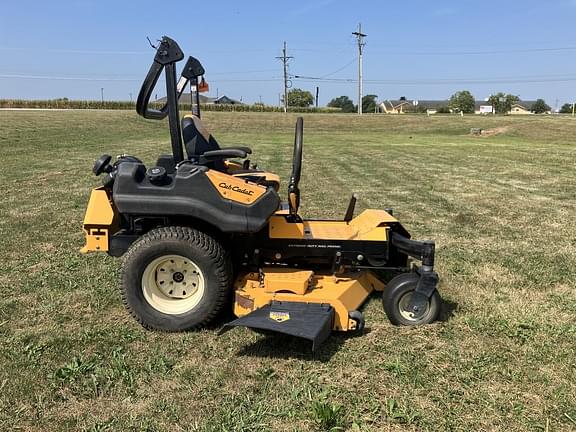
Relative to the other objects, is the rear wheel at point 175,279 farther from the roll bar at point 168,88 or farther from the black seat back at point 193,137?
the black seat back at point 193,137

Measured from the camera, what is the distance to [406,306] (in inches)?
159

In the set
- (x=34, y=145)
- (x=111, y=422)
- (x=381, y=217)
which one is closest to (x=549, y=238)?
(x=381, y=217)

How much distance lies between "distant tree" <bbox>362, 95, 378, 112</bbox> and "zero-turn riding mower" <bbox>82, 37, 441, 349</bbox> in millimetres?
103882

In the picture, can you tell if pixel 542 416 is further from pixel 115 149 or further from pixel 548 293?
pixel 115 149

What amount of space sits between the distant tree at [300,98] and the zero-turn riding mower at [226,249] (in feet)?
323

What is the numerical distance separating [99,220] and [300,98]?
101 metres

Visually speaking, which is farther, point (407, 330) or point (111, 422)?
point (407, 330)

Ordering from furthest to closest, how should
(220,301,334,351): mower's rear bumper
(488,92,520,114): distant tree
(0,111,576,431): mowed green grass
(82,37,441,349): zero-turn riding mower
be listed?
(488,92,520,114): distant tree, (82,37,441,349): zero-turn riding mower, (220,301,334,351): mower's rear bumper, (0,111,576,431): mowed green grass

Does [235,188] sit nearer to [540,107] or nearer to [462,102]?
[462,102]

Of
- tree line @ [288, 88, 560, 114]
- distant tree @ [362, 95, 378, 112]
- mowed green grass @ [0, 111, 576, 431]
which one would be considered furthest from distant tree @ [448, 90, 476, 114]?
mowed green grass @ [0, 111, 576, 431]

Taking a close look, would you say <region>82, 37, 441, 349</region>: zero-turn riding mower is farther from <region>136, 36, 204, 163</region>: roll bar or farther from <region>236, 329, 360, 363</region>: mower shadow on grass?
<region>236, 329, 360, 363</region>: mower shadow on grass

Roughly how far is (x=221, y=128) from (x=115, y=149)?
16.5 metres

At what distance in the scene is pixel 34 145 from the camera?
18906mm

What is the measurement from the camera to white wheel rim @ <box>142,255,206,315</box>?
3.92 meters
